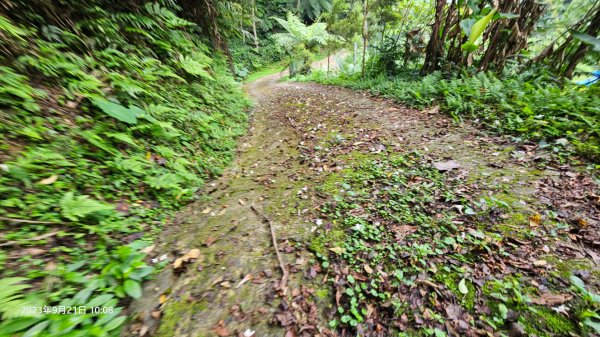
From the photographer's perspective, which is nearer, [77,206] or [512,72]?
[77,206]

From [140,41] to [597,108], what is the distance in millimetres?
7495

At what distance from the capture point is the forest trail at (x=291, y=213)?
1.93 m

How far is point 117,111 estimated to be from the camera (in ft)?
10.0

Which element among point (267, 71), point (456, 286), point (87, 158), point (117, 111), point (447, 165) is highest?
point (267, 71)

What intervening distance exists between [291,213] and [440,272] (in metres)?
1.68

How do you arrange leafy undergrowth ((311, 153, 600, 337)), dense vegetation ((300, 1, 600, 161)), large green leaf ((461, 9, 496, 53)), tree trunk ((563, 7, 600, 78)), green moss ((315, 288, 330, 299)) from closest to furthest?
leafy undergrowth ((311, 153, 600, 337))
green moss ((315, 288, 330, 299))
dense vegetation ((300, 1, 600, 161))
tree trunk ((563, 7, 600, 78))
large green leaf ((461, 9, 496, 53))

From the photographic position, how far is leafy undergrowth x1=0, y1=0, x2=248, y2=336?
173cm

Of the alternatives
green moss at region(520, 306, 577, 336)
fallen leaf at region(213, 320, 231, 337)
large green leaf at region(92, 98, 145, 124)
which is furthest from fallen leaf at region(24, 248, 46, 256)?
green moss at region(520, 306, 577, 336)

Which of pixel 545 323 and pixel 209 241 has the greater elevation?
pixel 209 241

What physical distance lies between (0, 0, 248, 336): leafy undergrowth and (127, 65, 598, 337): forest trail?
0.30 metres

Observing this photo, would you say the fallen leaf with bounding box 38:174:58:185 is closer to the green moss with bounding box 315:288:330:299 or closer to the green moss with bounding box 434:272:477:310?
the green moss with bounding box 315:288:330:299

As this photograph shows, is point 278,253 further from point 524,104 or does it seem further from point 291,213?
point 524,104

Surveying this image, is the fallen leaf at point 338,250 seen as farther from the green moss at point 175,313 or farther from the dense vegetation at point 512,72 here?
the dense vegetation at point 512,72

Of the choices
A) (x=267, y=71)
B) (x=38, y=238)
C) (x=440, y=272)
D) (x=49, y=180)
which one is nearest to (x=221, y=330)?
(x=38, y=238)
